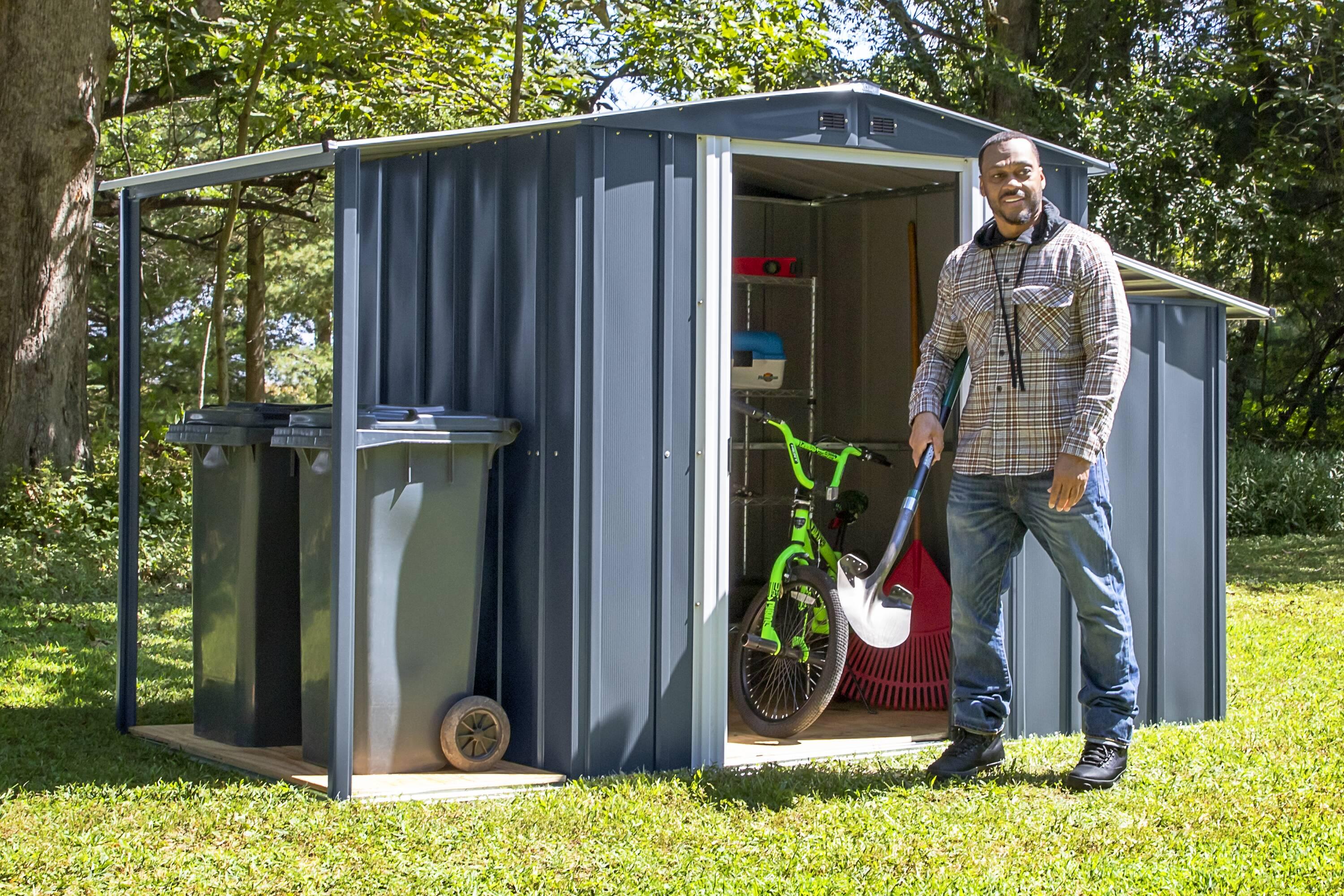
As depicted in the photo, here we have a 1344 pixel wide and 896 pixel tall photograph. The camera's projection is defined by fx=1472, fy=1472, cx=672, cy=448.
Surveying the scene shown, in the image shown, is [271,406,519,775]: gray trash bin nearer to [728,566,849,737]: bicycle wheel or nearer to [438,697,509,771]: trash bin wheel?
[438,697,509,771]: trash bin wheel

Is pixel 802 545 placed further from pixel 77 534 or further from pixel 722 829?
pixel 77 534

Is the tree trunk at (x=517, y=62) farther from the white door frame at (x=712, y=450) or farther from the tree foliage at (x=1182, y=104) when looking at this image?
the white door frame at (x=712, y=450)

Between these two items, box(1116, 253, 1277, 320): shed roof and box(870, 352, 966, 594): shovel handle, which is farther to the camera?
box(1116, 253, 1277, 320): shed roof

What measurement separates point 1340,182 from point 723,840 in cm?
1437

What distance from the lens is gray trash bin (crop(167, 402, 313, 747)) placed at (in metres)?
4.94

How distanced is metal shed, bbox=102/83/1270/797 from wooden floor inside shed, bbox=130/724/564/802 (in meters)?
0.09

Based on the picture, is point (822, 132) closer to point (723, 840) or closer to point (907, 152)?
point (907, 152)

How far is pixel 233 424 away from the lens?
16.4 feet

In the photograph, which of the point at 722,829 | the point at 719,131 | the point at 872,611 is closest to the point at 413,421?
the point at 719,131

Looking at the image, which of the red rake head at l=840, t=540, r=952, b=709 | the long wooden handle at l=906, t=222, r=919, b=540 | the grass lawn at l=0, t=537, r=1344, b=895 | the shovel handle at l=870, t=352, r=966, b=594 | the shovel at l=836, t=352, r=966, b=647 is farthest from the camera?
the long wooden handle at l=906, t=222, r=919, b=540

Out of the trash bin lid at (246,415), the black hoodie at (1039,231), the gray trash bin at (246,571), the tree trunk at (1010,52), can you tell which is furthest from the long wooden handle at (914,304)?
the tree trunk at (1010,52)

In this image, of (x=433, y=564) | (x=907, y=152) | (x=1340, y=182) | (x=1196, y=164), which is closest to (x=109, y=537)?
(x=433, y=564)

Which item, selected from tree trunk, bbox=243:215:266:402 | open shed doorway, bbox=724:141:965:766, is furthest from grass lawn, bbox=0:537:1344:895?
tree trunk, bbox=243:215:266:402

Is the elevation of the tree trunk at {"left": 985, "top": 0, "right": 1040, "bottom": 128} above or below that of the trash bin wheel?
above
